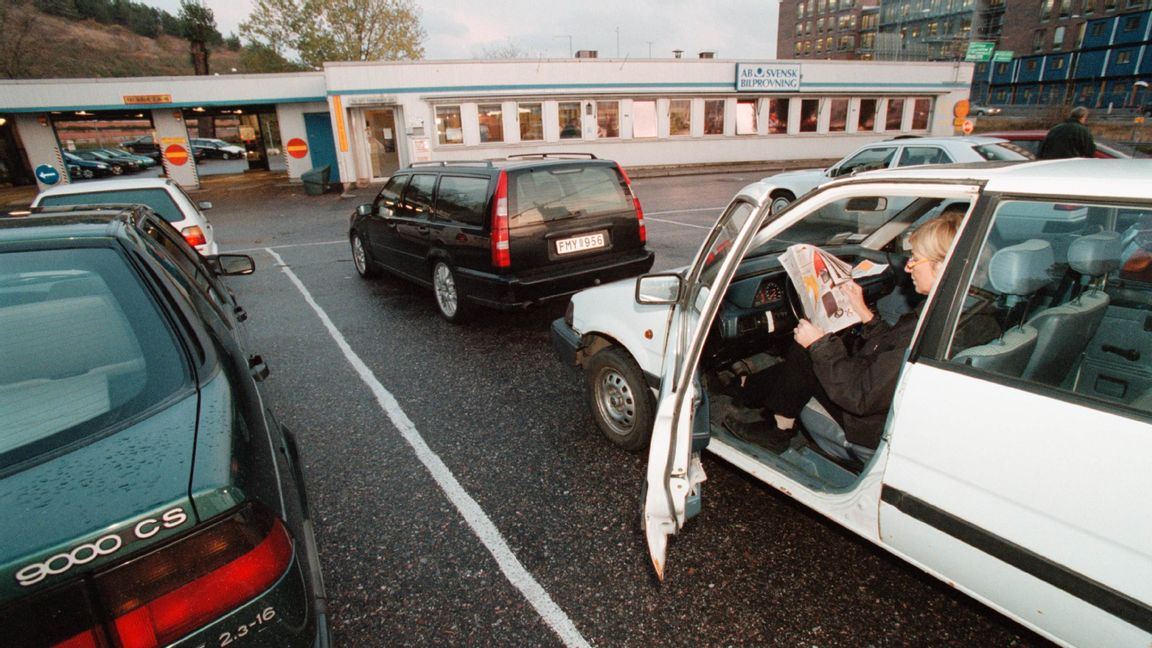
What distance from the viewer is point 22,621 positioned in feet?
3.58

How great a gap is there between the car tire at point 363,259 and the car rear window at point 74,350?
584 centimetres

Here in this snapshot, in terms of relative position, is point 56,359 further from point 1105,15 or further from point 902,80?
point 1105,15

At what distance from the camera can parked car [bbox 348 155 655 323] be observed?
5262mm

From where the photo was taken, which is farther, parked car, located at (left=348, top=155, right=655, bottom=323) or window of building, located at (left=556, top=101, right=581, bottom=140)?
window of building, located at (left=556, top=101, right=581, bottom=140)

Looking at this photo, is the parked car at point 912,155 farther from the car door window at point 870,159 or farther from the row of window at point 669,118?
the row of window at point 669,118

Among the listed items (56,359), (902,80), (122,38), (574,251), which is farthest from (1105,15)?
(122,38)

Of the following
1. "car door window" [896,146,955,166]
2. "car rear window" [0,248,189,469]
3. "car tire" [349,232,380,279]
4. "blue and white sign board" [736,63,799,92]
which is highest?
"blue and white sign board" [736,63,799,92]

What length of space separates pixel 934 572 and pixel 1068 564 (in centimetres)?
47

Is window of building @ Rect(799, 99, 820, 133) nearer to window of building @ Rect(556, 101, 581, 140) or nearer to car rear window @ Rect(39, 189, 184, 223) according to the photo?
window of building @ Rect(556, 101, 581, 140)

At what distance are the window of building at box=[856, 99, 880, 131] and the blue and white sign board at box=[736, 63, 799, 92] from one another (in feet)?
15.8

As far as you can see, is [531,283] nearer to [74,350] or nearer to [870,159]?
[74,350]

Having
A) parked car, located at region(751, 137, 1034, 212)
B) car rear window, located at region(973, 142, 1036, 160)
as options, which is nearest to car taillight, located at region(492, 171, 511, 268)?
parked car, located at region(751, 137, 1034, 212)

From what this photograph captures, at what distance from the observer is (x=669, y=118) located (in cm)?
2539

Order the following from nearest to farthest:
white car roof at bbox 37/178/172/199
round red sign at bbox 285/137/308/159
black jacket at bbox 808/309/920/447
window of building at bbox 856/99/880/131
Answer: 1. black jacket at bbox 808/309/920/447
2. white car roof at bbox 37/178/172/199
3. round red sign at bbox 285/137/308/159
4. window of building at bbox 856/99/880/131
